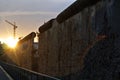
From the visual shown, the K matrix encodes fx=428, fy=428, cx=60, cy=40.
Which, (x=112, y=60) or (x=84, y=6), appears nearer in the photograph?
(x=112, y=60)

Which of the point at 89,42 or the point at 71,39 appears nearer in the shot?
the point at 89,42

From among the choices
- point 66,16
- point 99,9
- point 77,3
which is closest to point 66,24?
point 66,16

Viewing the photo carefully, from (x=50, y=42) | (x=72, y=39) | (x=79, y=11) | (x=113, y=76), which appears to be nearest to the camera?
(x=113, y=76)

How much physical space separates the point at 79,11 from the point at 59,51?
395 cm

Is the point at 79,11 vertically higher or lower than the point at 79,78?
higher

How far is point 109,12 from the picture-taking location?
9.18 m

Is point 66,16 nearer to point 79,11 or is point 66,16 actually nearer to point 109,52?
point 79,11

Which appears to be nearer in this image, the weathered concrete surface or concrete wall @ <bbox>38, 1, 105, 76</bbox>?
the weathered concrete surface

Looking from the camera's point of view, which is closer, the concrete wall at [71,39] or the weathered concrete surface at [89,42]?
the weathered concrete surface at [89,42]

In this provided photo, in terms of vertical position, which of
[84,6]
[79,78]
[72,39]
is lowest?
[79,78]

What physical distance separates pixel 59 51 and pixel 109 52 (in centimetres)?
708

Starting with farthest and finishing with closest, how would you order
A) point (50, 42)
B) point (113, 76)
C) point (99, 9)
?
point (50, 42)
point (99, 9)
point (113, 76)

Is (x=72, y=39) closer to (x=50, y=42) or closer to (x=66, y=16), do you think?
(x=66, y=16)

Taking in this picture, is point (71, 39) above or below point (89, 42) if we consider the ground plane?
above
